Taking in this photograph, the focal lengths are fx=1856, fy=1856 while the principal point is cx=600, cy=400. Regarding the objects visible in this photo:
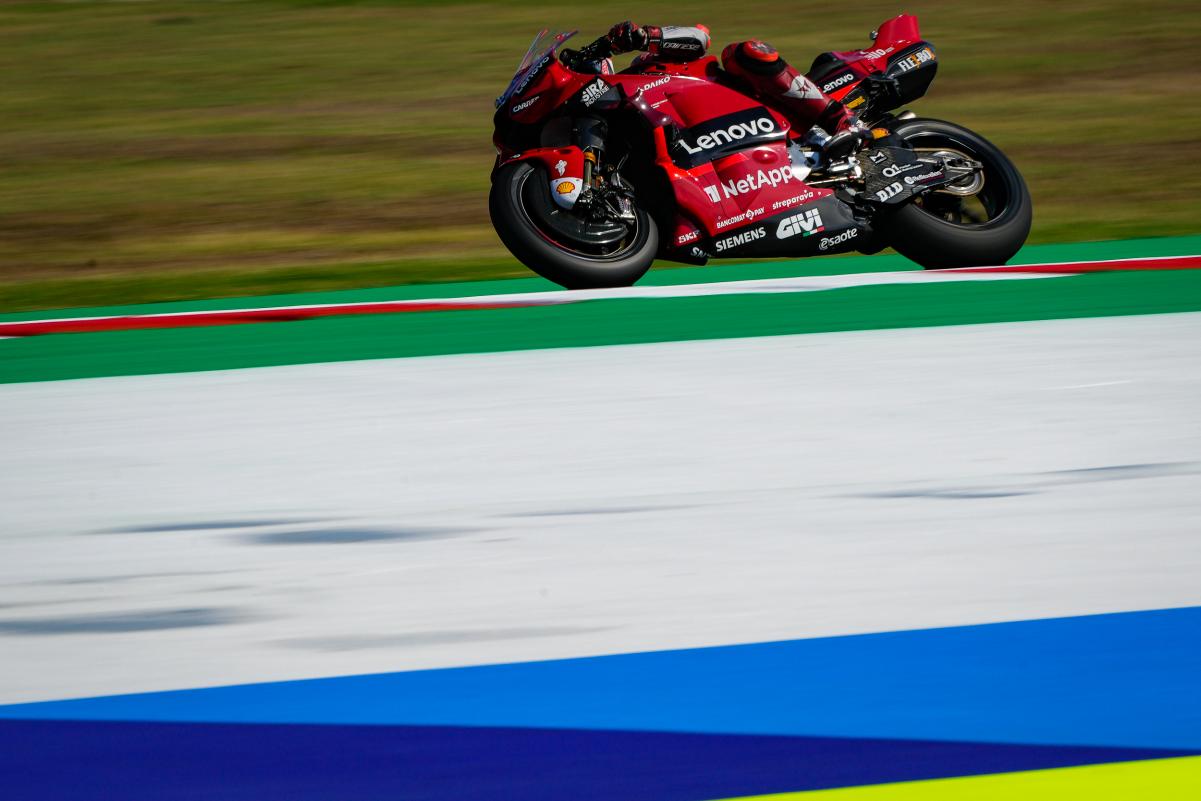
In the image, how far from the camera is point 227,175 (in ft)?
45.8

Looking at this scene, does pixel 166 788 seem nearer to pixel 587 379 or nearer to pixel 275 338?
pixel 587 379

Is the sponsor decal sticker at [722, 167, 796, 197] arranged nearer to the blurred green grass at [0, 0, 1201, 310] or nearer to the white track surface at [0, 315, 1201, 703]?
the white track surface at [0, 315, 1201, 703]

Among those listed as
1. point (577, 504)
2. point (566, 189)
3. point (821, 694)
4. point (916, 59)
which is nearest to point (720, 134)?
point (566, 189)

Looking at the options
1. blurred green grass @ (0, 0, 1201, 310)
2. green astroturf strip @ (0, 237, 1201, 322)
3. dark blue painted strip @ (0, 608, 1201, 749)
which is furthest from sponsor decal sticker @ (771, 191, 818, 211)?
dark blue painted strip @ (0, 608, 1201, 749)

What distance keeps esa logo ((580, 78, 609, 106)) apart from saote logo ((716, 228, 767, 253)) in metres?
0.82

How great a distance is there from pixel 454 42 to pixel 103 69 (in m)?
3.79

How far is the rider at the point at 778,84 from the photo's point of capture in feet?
26.6

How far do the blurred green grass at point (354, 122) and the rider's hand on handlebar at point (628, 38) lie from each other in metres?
2.28

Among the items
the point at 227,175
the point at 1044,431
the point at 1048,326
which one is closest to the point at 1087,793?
the point at 1044,431

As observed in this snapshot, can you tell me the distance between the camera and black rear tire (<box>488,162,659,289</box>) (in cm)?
776

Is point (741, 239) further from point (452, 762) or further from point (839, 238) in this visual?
point (452, 762)

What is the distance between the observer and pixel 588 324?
739 cm

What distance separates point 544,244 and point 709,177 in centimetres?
83

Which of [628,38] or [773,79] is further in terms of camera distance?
[773,79]
